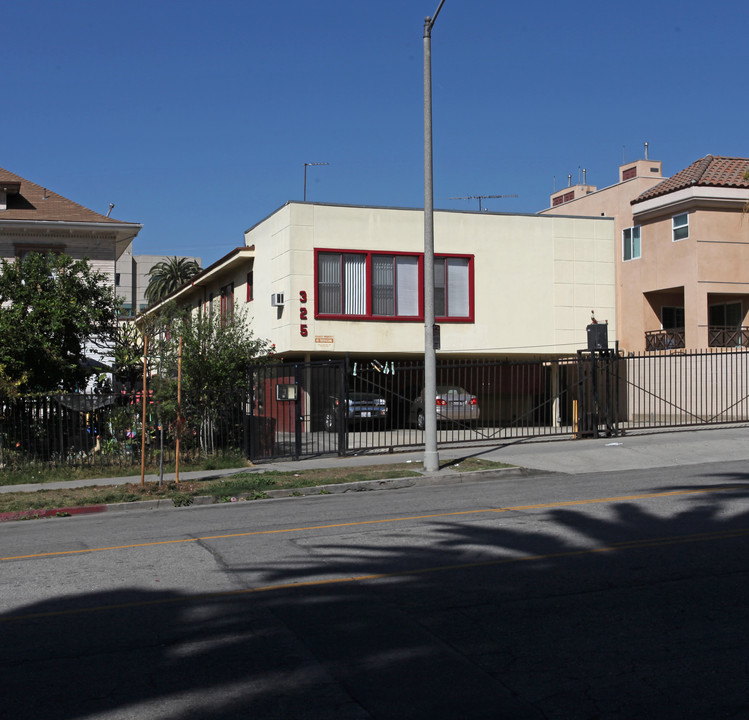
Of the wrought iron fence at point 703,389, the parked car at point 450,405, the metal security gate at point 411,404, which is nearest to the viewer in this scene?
the metal security gate at point 411,404

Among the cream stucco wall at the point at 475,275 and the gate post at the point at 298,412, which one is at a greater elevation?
the cream stucco wall at the point at 475,275

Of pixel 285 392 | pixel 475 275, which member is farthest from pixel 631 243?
pixel 285 392

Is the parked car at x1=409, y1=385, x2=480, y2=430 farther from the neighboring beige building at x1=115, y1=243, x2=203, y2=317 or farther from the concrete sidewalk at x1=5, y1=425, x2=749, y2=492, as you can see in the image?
the neighboring beige building at x1=115, y1=243, x2=203, y2=317

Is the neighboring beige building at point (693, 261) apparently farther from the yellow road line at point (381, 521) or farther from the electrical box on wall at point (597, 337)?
the yellow road line at point (381, 521)

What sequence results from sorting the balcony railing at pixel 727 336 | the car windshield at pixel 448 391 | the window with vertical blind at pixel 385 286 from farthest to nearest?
the balcony railing at pixel 727 336 → the window with vertical blind at pixel 385 286 → the car windshield at pixel 448 391

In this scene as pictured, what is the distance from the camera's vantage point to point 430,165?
16891 mm

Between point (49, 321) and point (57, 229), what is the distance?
7411 mm

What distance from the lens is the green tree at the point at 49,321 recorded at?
20344mm

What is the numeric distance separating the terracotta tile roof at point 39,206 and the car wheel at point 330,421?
1094 cm

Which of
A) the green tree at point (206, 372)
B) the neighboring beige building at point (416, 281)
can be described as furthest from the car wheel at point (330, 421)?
the neighboring beige building at point (416, 281)

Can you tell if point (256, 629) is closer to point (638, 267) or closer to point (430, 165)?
point (430, 165)

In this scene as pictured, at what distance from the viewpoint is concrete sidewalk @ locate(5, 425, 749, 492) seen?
16.8 metres

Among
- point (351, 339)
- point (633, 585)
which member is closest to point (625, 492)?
point (633, 585)

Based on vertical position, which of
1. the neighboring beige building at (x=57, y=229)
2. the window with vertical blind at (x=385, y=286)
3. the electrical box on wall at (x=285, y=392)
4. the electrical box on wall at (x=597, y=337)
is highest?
the neighboring beige building at (x=57, y=229)
